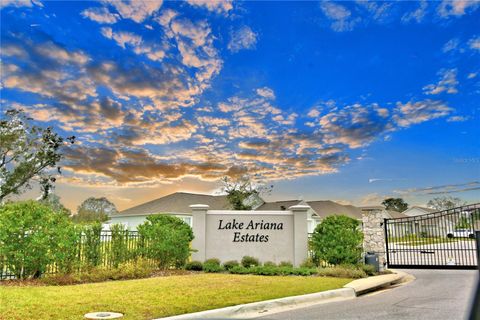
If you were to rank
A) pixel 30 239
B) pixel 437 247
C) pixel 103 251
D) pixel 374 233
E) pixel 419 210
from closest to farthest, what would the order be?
pixel 30 239 → pixel 103 251 → pixel 374 233 → pixel 437 247 → pixel 419 210

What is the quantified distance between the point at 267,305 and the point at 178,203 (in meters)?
29.5

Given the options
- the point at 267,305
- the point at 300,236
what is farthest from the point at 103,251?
the point at 300,236

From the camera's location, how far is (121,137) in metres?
20.3

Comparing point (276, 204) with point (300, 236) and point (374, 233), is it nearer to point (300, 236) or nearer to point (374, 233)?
point (300, 236)

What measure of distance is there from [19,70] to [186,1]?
777 centimetres

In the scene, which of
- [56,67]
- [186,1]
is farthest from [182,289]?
[56,67]

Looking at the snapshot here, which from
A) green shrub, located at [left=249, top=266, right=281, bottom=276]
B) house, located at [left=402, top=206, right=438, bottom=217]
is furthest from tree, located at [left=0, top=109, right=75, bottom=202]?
house, located at [left=402, top=206, right=438, bottom=217]

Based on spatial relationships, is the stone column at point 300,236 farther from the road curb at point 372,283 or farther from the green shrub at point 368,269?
the road curb at point 372,283

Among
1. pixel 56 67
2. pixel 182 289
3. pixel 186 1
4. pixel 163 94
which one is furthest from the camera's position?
pixel 163 94

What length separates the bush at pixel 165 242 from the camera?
1608cm

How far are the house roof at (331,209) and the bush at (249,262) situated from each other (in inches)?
1074

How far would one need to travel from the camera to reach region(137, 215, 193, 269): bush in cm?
1608

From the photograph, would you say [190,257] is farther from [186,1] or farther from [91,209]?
[91,209]

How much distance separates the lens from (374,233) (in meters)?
18.1
